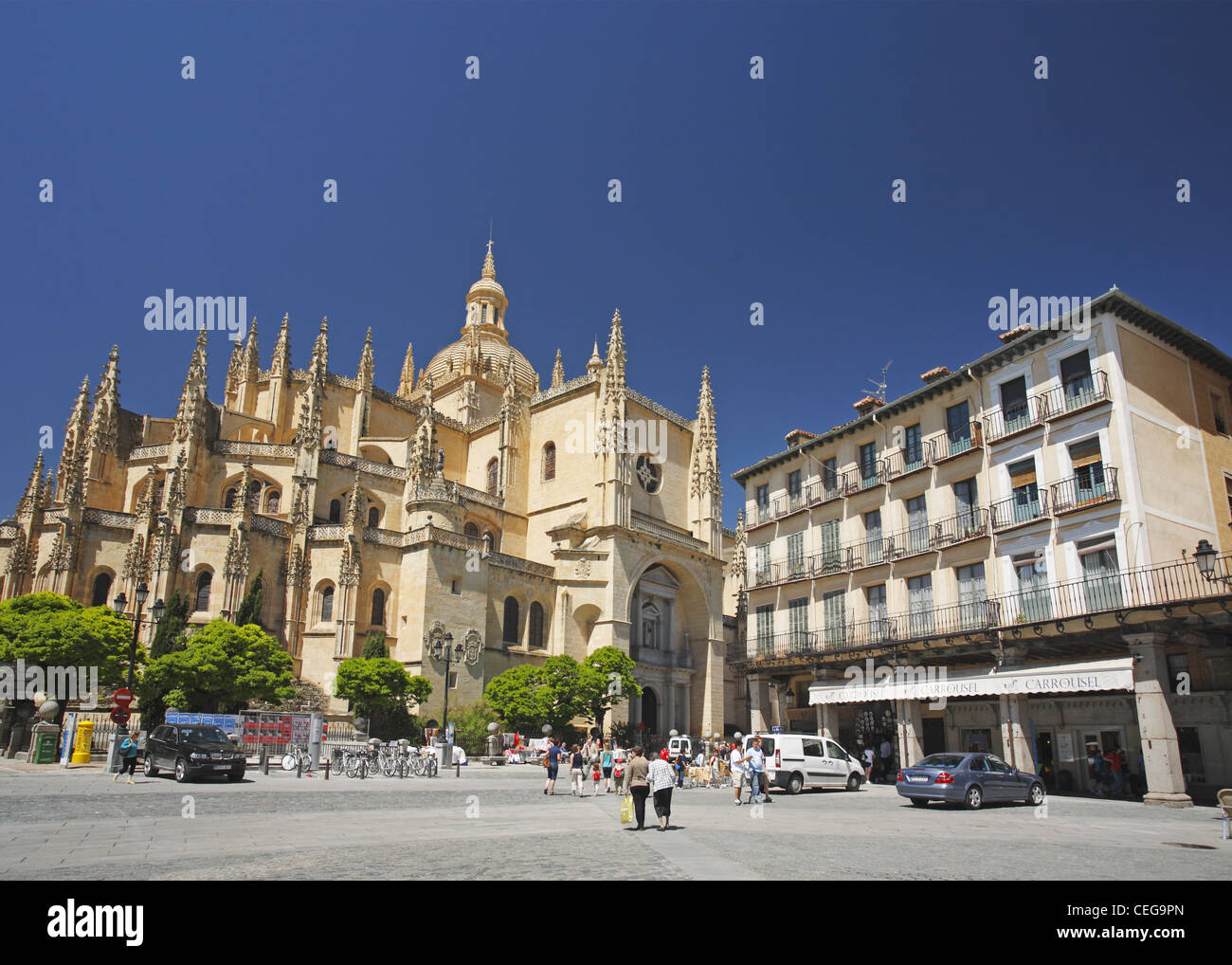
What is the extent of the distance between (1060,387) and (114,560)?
1385 inches

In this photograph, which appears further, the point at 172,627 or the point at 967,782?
the point at 172,627

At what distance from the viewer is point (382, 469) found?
142 feet

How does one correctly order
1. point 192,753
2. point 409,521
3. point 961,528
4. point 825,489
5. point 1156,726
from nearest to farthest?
point 1156,726
point 192,753
point 961,528
point 825,489
point 409,521

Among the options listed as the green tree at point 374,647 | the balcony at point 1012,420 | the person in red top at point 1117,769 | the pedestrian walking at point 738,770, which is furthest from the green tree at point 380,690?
the person in red top at point 1117,769

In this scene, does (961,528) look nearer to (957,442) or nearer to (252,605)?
(957,442)

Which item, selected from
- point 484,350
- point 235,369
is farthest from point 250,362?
point 484,350

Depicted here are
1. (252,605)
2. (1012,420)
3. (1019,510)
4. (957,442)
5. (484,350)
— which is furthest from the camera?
(484,350)

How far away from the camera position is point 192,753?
60.4ft

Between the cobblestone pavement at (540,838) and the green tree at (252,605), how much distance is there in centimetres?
1539

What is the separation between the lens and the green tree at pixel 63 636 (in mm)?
26375

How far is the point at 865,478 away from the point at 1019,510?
243 inches

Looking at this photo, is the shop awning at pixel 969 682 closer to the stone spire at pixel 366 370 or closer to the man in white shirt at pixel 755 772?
the man in white shirt at pixel 755 772

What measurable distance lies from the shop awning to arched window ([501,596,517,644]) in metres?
18.3
